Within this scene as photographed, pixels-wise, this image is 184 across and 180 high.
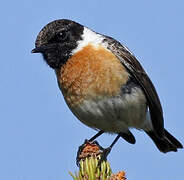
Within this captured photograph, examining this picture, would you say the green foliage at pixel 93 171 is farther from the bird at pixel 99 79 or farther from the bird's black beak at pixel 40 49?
the bird's black beak at pixel 40 49

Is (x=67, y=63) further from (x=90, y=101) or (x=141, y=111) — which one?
(x=141, y=111)

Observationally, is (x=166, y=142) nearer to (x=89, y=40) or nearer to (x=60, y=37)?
(x=89, y=40)

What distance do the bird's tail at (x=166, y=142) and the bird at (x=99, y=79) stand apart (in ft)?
1.62

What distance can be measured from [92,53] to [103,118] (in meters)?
0.91

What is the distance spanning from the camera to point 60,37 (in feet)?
21.6

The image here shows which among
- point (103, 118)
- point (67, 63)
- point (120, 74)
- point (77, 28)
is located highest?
point (77, 28)

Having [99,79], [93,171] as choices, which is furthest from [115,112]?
[93,171]

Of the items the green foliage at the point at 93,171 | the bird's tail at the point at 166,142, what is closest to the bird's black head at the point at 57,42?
the bird's tail at the point at 166,142

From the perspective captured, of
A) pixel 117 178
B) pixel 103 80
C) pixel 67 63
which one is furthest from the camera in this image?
pixel 67 63

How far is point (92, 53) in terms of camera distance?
20.9ft

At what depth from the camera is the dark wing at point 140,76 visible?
6582 millimetres

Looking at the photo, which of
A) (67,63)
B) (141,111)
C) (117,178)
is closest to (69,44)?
(67,63)

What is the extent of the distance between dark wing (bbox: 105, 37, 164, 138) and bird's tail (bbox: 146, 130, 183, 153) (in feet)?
1.41

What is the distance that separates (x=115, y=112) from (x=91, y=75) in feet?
2.00
